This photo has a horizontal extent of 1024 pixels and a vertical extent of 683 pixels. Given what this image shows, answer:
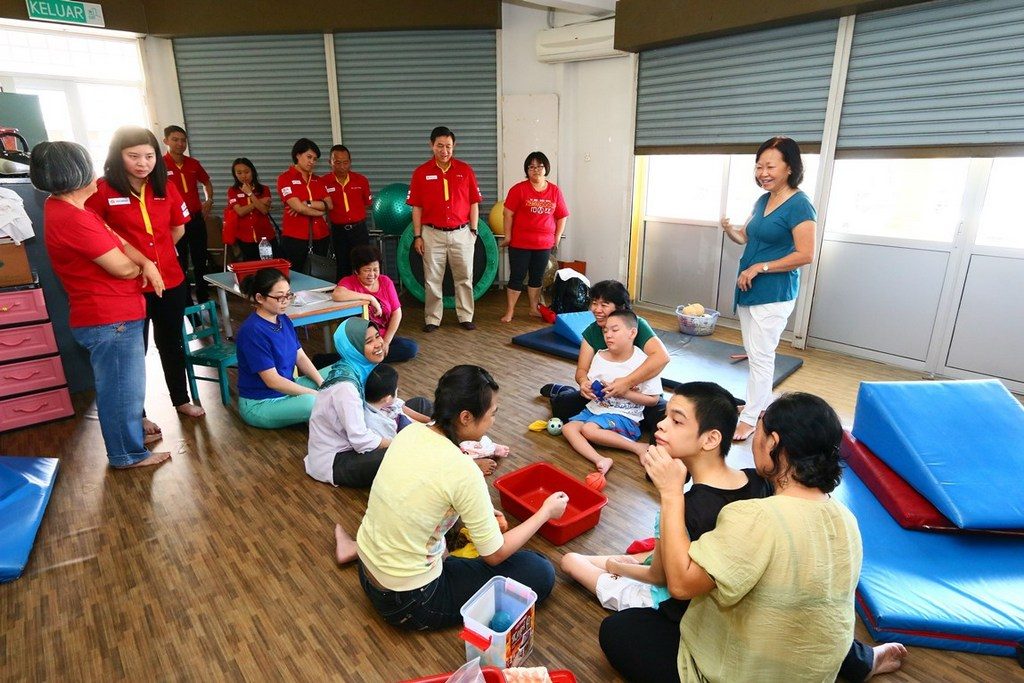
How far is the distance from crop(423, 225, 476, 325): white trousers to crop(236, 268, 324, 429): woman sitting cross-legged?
6.46 feet

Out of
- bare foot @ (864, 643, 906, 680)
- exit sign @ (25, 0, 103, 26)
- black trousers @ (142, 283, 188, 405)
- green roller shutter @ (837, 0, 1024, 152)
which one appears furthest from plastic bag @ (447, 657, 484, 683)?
exit sign @ (25, 0, 103, 26)

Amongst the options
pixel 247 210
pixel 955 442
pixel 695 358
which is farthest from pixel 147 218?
pixel 955 442

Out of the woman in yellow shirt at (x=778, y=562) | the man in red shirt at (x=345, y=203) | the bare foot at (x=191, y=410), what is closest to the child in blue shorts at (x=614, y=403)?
the woman in yellow shirt at (x=778, y=562)

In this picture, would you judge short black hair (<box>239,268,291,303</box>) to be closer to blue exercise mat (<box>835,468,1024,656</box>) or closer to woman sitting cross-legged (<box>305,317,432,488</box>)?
woman sitting cross-legged (<box>305,317,432,488</box>)

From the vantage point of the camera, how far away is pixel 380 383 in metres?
2.82

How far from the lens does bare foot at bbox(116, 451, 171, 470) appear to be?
3.04 m

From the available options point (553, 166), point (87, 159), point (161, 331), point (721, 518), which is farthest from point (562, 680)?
point (553, 166)

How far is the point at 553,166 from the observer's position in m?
6.49

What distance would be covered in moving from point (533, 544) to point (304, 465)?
1.36m

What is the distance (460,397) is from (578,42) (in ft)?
16.9

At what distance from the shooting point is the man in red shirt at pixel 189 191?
535 centimetres

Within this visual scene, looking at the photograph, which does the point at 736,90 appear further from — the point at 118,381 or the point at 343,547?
the point at 118,381

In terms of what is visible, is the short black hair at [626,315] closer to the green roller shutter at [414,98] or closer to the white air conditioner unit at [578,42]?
the white air conditioner unit at [578,42]

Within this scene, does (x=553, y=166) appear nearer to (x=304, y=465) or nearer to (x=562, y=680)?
(x=304, y=465)
